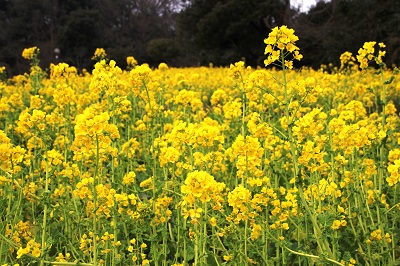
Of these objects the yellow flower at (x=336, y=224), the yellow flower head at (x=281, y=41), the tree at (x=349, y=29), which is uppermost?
the tree at (x=349, y=29)

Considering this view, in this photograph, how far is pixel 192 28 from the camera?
23297 millimetres

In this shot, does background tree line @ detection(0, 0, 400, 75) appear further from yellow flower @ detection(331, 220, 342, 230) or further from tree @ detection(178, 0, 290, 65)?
yellow flower @ detection(331, 220, 342, 230)

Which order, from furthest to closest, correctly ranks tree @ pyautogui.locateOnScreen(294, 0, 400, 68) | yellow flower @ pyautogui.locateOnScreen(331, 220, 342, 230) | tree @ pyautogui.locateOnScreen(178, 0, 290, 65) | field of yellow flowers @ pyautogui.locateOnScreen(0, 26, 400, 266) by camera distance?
tree @ pyautogui.locateOnScreen(178, 0, 290, 65) → tree @ pyautogui.locateOnScreen(294, 0, 400, 68) → yellow flower @ pyautogui.locateOnScreen(331, 220, 342, 230) → field of yellow flowers @ pyautogui.locateOnScreen(0, 26, 400, 266)

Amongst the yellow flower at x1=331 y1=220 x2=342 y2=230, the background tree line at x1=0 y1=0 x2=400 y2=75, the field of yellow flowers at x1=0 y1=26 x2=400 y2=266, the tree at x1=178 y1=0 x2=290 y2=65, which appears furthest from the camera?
the tree at x1=178 y1=0 x2=290 y2=65

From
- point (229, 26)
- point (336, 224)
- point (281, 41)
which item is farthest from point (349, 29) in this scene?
point (281, 41)

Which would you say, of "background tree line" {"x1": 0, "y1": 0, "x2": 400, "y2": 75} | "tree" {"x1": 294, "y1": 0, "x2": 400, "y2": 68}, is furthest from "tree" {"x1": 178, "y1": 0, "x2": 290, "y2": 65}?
"tree" {"x1": 294, "y1": 0, "x2": 400, "y2": 68}

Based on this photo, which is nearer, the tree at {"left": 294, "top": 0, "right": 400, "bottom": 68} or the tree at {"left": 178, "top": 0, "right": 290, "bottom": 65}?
the tree at {"left": 294, "top": 0, "right": 400, "bottom": 68}

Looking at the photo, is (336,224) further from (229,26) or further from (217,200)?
(229,26)

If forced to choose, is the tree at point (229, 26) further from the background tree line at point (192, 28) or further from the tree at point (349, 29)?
the tree at point (349, 29)

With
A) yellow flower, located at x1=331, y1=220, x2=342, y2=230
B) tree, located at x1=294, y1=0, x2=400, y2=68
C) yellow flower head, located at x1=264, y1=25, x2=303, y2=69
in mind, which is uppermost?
tree, located at x1=294, y1=0, x2=400, y2=68

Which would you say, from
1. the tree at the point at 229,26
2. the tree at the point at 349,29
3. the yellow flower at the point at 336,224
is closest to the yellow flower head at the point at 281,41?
the yellow flower at the point at 336,224

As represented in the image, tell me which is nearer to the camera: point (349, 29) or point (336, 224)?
point (336, 224)

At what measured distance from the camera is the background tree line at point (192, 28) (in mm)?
17750

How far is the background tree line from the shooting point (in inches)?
699
